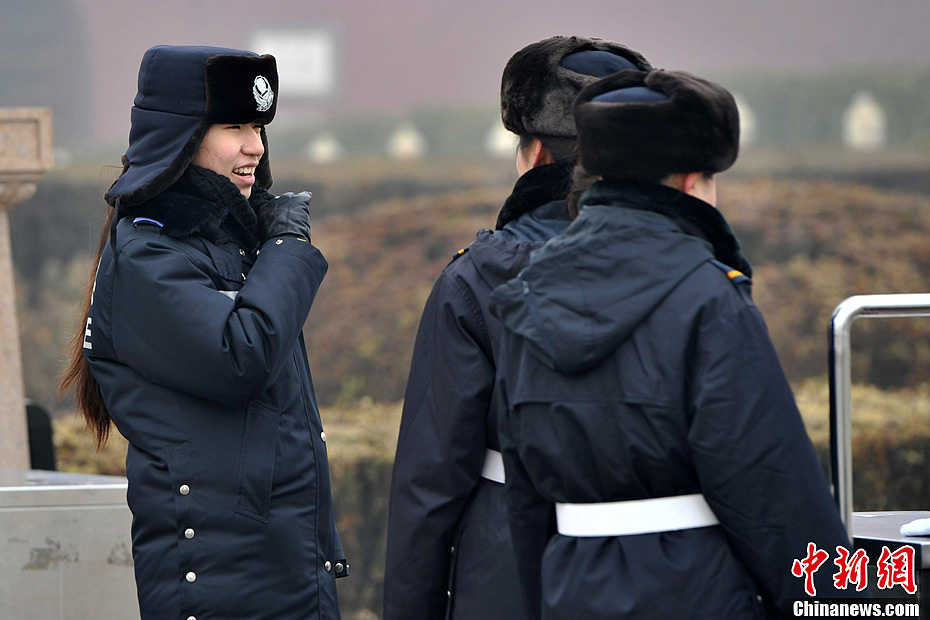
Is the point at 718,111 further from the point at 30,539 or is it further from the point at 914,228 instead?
the point at 914,228

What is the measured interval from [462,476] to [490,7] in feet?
→ 19.8

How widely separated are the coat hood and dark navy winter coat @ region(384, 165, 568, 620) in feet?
1.29

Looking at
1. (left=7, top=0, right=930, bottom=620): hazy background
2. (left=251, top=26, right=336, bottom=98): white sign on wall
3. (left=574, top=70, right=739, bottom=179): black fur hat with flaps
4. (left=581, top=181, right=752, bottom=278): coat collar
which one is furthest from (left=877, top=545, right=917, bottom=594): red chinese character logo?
(left=251, top=26, right=336, bottom=98): white sign on wall

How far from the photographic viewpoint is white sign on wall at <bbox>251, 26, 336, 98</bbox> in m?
7.79

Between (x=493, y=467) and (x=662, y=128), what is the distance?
81 centimetres

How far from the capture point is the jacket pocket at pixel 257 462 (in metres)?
2.44

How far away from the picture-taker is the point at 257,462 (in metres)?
2.46

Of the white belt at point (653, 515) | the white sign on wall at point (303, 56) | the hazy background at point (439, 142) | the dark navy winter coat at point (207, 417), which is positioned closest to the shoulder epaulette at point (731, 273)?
the white belt at point (653, 515)

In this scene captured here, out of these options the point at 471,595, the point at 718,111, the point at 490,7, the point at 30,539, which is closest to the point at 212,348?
the point at 471,595

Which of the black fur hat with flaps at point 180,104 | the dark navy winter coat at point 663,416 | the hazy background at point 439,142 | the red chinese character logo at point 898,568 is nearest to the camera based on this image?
the dark navy winter coat at point 663,416

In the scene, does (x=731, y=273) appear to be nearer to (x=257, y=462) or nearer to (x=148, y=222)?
(x=257, y=462)

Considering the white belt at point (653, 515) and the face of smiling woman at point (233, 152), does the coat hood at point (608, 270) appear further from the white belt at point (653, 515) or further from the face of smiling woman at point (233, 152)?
the face of smiling woman at point (233, 152)

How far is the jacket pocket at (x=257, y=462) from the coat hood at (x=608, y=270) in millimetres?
762

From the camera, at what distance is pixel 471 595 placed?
2.33 m
